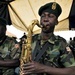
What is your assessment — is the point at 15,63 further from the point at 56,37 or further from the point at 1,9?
the point at 1,9

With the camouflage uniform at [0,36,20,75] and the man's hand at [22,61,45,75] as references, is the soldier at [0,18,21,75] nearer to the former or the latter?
the camouflage uniform at [0,36,20,75]

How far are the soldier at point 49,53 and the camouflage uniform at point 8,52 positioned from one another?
38 cm

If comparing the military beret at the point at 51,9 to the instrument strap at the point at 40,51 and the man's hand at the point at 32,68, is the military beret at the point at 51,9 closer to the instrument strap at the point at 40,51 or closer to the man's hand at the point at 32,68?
the instrument strap at the point at 40,51

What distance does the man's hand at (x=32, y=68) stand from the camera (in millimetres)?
3258

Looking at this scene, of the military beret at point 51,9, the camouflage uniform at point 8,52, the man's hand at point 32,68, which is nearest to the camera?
the man's hand at point 32,68

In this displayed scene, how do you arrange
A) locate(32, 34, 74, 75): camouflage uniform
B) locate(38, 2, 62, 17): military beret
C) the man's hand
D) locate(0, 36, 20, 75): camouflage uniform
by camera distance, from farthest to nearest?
locate(0, 36, 20, 75): camouflage uniform, locate(38, 2, 62, 17): military beret, locate(32, 34, 74, 75): camouflage uniform, the man's hand

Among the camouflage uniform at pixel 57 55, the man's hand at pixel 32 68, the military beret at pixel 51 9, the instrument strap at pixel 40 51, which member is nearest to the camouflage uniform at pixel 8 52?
the instrument strap at pixel 40 51

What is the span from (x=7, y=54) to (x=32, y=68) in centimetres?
96

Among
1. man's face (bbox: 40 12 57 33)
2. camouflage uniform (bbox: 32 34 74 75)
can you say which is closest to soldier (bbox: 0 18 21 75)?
camouflage uniform (bbox: 32 34 74 75)

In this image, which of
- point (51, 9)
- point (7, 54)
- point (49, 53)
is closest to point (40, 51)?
point (49, 53)

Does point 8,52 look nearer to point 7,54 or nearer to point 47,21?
point 7,54

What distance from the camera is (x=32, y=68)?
3.26 metres

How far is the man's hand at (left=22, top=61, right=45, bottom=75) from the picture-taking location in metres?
3.26

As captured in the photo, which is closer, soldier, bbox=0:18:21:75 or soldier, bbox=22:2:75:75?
soldier, bbox=22:2:75:75
